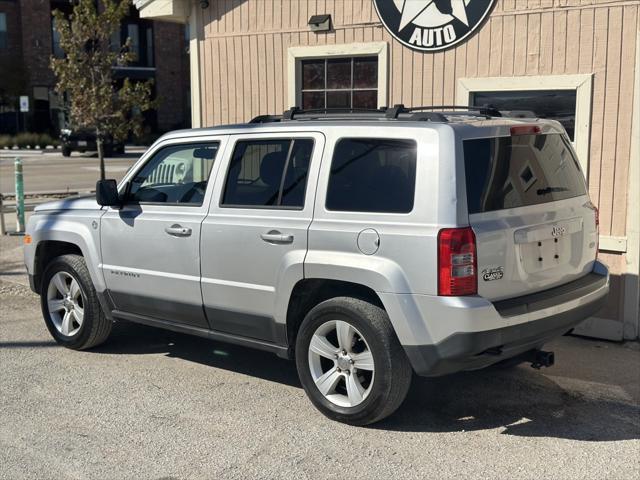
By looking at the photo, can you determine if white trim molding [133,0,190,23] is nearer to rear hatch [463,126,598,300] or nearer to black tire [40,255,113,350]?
black tire [40,255,113,350]

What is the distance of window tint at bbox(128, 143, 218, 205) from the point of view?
18.9 ft

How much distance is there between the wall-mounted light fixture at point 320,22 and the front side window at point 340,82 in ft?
1.07

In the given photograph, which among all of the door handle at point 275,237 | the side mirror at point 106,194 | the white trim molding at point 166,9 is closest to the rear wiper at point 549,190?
the door handle at point 275,237

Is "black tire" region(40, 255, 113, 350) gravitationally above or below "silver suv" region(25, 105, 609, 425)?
below

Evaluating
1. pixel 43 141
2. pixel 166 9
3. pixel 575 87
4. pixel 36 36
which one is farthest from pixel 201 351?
pixel 36 36

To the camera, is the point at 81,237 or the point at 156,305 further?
the point at 81,237

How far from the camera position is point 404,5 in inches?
309

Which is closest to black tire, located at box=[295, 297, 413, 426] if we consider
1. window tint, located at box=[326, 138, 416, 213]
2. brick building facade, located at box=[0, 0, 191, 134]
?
window tint, located at box=[326, 138, 416, 213]

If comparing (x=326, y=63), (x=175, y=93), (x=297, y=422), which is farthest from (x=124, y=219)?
(x=175, y=93)

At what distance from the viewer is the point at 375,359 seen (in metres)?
4.69

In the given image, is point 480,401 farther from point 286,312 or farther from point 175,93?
point 175,93

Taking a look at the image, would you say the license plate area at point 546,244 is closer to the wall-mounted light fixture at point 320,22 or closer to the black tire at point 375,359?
the black tire at point 375,359

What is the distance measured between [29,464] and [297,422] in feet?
5.11

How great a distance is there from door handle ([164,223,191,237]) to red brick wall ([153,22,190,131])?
1529 inches
